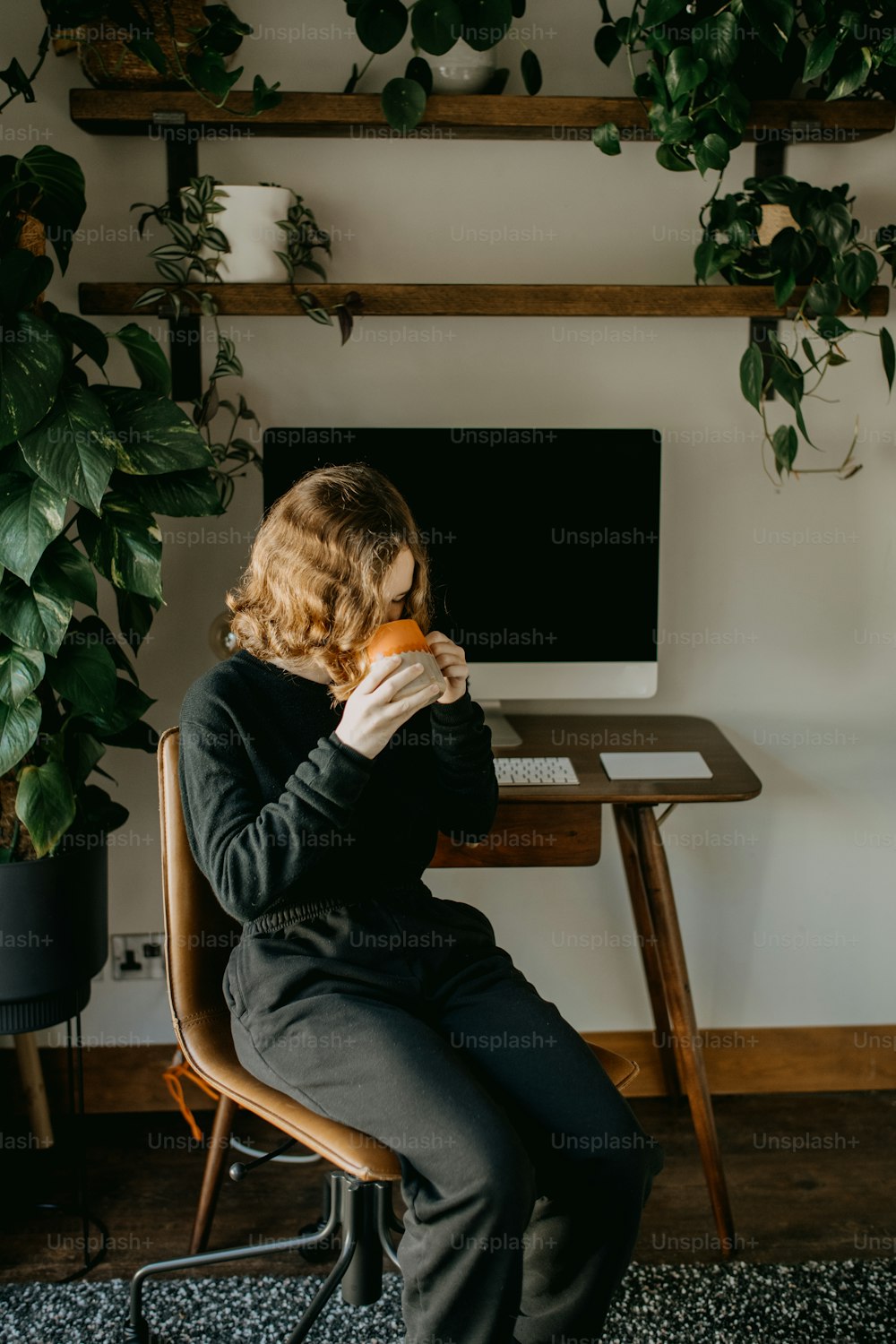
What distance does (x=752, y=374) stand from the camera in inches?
77.0

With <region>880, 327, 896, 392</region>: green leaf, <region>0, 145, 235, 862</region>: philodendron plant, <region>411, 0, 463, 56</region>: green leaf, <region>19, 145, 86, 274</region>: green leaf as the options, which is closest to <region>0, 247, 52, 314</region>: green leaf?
<region>0, 145, 235, 862</region>: philodendron plant

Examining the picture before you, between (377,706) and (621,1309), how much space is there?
1.07 metres

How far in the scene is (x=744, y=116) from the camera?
1.83 metres

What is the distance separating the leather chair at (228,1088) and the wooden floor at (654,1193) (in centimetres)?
26

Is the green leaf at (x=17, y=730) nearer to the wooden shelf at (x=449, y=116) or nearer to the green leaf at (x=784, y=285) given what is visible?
the wooden shelf at (x=449, y=116)

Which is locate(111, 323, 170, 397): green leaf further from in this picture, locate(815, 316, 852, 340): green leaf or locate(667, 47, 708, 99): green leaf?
locate(815, 316, 852, 340): green leaf

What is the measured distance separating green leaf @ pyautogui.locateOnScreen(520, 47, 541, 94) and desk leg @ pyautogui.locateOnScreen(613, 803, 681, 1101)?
4.21 ft

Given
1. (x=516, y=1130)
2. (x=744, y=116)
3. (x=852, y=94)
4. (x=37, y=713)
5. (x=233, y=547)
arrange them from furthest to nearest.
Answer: (x=233, y=547), (x=852, y=94), (x=744, y=116), (x=37, y=713), (x=516, y=1130)

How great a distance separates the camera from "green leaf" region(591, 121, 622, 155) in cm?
188

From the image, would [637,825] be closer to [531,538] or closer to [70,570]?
[531,538]

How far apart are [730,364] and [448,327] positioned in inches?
21.6

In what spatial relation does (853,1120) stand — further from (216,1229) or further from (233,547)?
(233,547)

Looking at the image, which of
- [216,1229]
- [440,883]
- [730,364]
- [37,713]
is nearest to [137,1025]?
[216,1229]

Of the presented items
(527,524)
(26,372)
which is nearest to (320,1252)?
(527,524)
